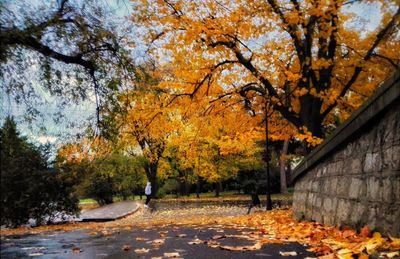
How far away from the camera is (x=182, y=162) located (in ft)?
140

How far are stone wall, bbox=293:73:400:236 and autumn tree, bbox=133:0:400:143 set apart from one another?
488cm

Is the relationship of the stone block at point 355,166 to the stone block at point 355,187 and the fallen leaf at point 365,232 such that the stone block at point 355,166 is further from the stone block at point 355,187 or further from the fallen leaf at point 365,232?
the fallen leaf at point 365,232

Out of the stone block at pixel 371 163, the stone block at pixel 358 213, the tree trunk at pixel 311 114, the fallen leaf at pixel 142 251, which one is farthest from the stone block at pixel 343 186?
the tree trunk at pixel 311 114

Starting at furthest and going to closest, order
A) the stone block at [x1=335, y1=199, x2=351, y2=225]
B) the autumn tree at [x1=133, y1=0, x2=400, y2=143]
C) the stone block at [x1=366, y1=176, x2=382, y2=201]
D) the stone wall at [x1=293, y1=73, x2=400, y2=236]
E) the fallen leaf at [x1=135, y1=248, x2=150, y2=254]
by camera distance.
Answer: the autumn tree at [x1=133, y1=0, x2=400, y2=143] → the stone block at [x1=335, y1=199, x2=351, y2=225] → the fallen leaf at [x1=135, y1=248, x2=150, y2=254] → the stone block at [x1=366, y1=176, x2=382, y2=201] → the stone wall at [x1=293, y1=73, x2=400, y2=236]

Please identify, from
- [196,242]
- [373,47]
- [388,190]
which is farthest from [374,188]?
[373,47]

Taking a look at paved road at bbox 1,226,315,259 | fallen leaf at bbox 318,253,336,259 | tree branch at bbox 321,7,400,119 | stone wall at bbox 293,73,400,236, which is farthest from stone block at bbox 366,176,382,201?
tree branch at bbox 321,7,400,119

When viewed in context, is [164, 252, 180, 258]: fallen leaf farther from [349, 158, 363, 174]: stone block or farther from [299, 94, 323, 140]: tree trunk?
[299, 94, 323, 140]: tree trunk

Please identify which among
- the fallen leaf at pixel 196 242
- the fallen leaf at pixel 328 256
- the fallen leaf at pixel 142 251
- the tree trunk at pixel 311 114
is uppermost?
the tree trunk at pixel 311 114

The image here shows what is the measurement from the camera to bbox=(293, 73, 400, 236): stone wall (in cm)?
464

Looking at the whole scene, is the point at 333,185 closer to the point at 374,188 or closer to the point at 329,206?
the point at 329,206

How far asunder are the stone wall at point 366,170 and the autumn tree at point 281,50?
4879 mm

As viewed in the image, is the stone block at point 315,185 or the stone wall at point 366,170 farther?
the stone block at point 315,185

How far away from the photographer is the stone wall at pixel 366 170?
464cm

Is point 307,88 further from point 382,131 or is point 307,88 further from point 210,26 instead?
point 382,131
